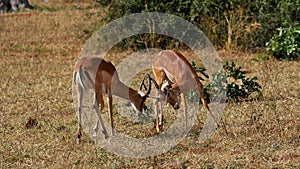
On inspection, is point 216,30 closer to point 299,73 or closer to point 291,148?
point 299,73

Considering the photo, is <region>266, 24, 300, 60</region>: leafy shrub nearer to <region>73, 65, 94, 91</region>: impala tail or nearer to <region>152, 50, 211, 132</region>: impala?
<region>152, 50, 211, 132</region>: impala

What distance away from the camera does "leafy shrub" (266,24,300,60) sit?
11555mm

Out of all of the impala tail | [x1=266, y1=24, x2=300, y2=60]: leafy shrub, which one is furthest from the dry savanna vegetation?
the impala tail

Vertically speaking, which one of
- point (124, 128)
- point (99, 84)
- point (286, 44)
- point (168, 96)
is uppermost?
point (286, 44)

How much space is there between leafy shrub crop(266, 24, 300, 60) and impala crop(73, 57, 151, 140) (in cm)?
483

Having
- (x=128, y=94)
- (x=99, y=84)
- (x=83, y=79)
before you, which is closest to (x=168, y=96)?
(x=128, y=94)

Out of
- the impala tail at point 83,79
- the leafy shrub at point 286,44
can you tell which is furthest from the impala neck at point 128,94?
the leafy shrub at point 286,44

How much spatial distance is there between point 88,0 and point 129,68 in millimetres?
14549

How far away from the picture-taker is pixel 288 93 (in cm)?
876

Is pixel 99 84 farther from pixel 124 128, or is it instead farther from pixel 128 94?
pixel 124 128

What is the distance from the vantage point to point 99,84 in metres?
7.23

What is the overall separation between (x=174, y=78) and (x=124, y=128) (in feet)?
2.85

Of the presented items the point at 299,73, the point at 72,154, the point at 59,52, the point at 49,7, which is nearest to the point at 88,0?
the point at 49,7

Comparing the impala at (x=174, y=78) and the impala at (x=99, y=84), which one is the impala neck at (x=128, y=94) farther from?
the impala at (x=174, y=78)
